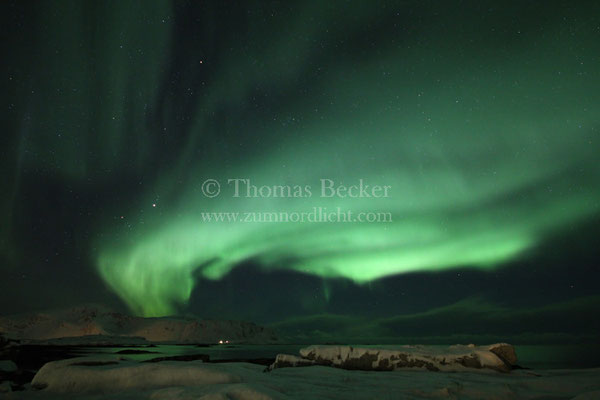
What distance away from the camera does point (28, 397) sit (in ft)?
42.3

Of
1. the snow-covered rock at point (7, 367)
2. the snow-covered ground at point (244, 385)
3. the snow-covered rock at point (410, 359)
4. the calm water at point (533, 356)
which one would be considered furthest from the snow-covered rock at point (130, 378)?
the calm water at point (533, 356)

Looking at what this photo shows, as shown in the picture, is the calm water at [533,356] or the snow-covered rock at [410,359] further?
the calm water at [533,356]

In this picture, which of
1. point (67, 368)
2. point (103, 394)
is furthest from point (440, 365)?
point (67, 368)

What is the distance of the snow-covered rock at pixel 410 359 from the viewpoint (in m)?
20.1

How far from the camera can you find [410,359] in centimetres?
2039

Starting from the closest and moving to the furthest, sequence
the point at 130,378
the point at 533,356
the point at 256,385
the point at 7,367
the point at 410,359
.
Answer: the point at 256,385 → the point at 130,378 → the point at 410,359 → the point at 7,367 → the point at 533,356

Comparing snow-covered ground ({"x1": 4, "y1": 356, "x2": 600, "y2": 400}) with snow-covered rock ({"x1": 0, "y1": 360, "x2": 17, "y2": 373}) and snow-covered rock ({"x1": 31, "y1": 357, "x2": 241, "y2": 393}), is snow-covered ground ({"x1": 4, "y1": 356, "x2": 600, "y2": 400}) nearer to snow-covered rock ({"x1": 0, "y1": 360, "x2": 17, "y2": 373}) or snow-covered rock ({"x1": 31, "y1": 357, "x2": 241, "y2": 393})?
Answer: snow-covered rock ({"x1": 31, "y1": 357, "x2": 241, "y2": 393})

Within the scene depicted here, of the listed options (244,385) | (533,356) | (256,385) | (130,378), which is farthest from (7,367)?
(533,356)

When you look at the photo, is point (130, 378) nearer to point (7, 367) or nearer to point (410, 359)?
point (410, 359)

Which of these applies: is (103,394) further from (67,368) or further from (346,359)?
(346,359)

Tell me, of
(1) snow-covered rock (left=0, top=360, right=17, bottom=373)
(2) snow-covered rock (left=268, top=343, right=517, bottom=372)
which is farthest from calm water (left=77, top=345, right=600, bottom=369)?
(1) snow-covered rock (left=0, top=360, right=17, bottom=373)

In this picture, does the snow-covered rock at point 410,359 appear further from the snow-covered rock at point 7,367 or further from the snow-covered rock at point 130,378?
the snow-covered rock at point 7,367

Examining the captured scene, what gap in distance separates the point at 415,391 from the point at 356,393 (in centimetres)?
205

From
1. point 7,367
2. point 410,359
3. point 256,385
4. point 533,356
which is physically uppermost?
point 410,359
